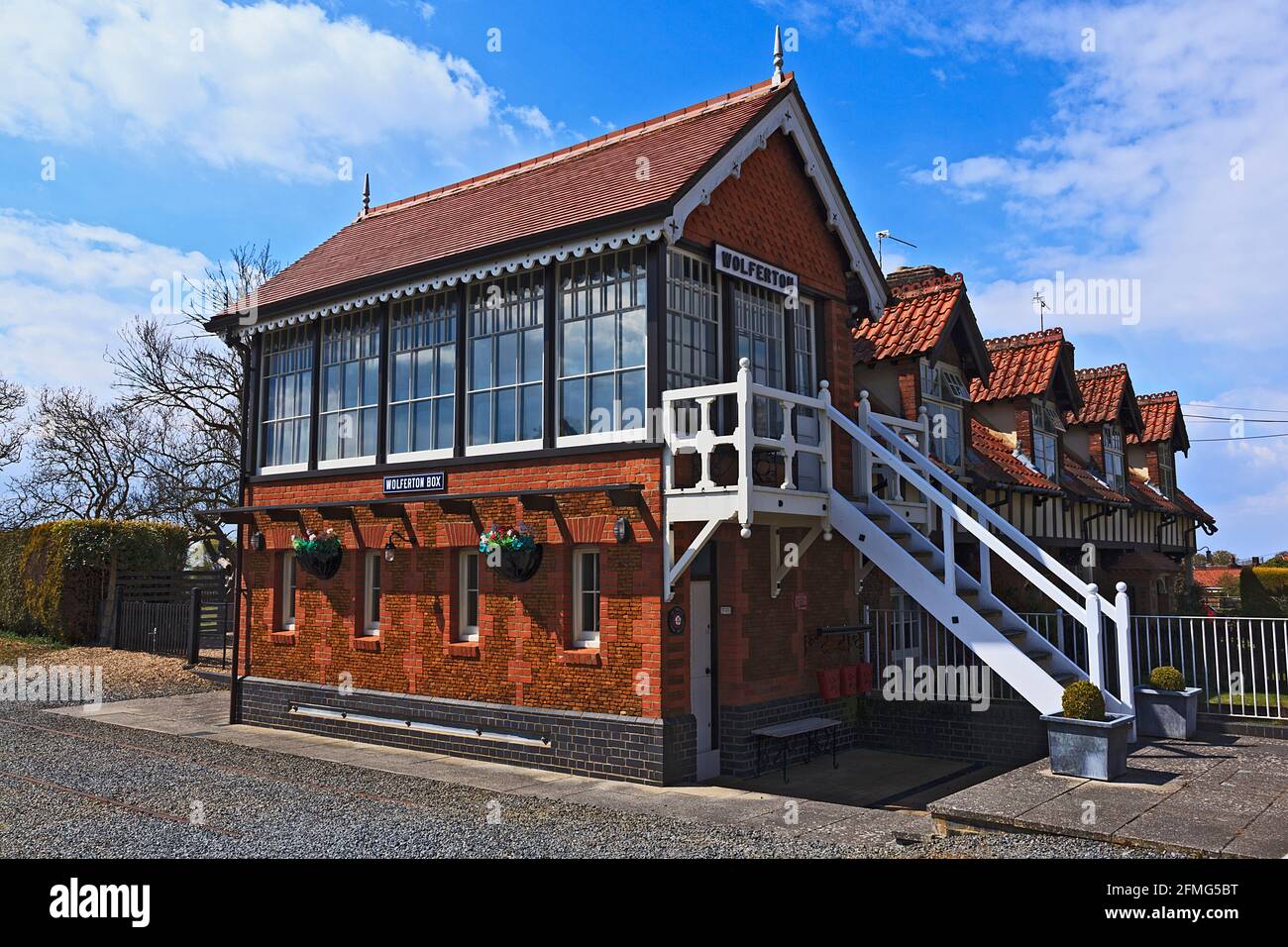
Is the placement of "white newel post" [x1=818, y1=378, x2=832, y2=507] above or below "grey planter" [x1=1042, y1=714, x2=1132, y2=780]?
above

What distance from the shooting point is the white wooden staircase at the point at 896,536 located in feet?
34.8

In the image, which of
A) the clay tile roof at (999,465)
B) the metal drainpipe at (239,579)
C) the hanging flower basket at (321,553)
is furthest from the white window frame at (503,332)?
the clay tile roof at (999,465)

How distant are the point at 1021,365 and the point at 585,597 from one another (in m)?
13.3

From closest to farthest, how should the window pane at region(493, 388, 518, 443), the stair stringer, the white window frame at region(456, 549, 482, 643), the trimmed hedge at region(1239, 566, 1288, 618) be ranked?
the stair stringer < the window pane at region(493, 388, 518, 443) < the white window frame at region(456, 549, 482, 643) < the trimmed hedge at region(1239, 566, 1288, 618)

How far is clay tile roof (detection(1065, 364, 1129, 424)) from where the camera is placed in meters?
24.4

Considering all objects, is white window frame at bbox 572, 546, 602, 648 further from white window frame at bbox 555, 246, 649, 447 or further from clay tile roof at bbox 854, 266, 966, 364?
clay tile roof at bbox 854, 266, 966, 364

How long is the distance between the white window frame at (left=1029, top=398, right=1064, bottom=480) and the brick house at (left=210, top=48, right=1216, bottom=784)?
445 cm

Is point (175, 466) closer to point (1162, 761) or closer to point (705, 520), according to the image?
point (705, 520)

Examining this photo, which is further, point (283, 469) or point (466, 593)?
point (283, 469)

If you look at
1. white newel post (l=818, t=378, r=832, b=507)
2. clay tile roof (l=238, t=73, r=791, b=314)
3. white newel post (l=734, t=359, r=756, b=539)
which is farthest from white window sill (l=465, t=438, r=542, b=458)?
white newel post (l=818, t=378, r=832, b=507)

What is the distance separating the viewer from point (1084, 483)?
73.8 ft

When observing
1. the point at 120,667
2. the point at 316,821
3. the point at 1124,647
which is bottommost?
the point at 316,821

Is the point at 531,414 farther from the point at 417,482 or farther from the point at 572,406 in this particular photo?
the point at 417,482

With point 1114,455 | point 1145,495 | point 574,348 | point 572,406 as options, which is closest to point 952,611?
point 572,406
